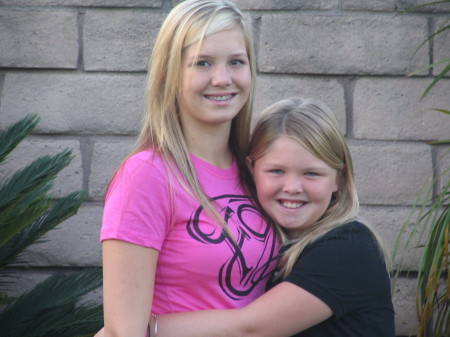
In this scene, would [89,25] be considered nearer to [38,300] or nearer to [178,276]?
[38,300]

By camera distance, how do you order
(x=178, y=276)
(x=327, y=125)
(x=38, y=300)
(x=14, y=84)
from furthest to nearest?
(x=14, y=84), (x=38, y=300), (x=327, y=125), (x=178, y=276)

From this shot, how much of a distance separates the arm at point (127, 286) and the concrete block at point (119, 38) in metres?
1.69

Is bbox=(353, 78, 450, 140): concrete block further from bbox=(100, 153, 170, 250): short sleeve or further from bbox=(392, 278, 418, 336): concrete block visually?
bbox=(100, 153, 170, 250): short sleeve

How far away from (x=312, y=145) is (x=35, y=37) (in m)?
1.76

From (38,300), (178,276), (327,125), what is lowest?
(38,300)

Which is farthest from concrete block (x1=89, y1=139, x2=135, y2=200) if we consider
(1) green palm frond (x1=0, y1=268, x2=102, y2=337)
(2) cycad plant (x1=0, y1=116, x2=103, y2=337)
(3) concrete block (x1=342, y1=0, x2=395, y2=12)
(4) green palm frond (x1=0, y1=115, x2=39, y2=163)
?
(3) concrete block (x1=342, y1=0, x2=395, y2=12)

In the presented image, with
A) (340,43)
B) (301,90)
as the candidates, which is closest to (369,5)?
(340,43)

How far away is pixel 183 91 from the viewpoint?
2076 mm

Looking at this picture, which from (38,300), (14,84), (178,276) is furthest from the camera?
(14,84)

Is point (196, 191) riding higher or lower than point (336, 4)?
lower

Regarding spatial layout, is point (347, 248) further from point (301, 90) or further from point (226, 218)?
point (301, 90)

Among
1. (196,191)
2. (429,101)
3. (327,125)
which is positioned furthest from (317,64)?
(196,191)

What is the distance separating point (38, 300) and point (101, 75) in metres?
1.10

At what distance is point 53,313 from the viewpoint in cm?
290
